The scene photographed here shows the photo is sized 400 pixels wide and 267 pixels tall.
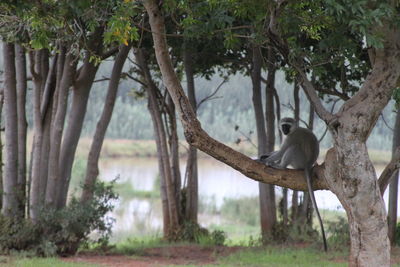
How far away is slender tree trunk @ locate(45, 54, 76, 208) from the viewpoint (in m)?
11.6

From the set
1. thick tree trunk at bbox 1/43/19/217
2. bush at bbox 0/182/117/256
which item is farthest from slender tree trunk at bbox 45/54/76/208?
thick tree trunk at bbox 1/43/19/217

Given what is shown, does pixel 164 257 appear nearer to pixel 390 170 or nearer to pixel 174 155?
pixel 174 155

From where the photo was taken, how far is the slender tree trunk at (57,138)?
38.0 ft

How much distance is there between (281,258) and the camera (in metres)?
11.2

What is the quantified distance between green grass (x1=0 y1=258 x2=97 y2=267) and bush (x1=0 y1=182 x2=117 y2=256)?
702 millimetres

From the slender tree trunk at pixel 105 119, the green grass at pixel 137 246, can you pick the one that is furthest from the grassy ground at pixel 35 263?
the green grass at pixel 137 246

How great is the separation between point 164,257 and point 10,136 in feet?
12.0

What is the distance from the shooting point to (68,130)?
1195 centimetres

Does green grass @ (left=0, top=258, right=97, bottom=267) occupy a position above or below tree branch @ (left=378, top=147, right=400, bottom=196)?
below

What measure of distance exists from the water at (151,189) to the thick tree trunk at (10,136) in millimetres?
5742

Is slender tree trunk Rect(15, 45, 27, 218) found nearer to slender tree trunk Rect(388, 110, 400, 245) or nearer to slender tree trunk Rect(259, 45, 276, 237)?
slender tree trunk Rect(259, 45, 276, 237)

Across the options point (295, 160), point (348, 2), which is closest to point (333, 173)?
point (348, 2)

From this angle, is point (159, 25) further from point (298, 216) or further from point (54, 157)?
point (298, 216)

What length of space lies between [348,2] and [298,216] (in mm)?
9528
